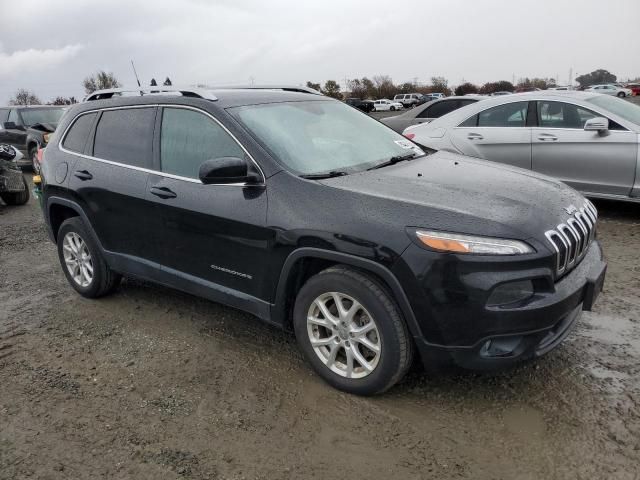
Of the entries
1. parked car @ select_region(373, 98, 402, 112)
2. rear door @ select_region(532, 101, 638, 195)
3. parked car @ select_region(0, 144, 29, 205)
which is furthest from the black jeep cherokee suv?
parked car @ select_region(373, 98, 402, 112)

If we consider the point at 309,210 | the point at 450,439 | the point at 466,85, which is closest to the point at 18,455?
the point at 309,210

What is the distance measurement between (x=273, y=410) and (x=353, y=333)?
0.61 meters

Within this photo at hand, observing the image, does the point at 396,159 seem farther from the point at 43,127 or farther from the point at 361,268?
the point at 43,127

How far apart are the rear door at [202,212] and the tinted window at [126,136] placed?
14cm

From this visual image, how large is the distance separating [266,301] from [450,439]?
1.30 meters

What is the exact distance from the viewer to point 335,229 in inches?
112

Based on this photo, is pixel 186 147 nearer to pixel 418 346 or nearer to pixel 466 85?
pixel 418 346

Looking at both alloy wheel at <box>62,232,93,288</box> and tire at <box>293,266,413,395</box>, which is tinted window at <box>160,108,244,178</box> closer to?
tire at <box>293,266,413,395</box>

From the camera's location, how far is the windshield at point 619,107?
620 cm

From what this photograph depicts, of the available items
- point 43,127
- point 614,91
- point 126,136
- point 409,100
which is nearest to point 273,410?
point 126,136

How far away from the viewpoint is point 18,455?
2.69 metres

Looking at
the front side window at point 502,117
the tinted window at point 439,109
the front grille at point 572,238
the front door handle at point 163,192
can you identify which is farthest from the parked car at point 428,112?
the front grille at point 572,238

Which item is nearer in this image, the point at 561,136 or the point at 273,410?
the point at 273,410

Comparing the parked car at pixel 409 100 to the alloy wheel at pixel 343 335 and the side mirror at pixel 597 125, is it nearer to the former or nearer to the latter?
the side mirror at pixel 597 125
